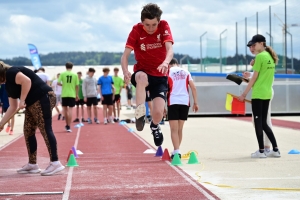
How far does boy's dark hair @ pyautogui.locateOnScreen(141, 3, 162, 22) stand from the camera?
7965 mm

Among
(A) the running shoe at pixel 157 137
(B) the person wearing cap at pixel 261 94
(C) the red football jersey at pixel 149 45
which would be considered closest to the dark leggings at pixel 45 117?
(A) the running shoe at pixel 157 137

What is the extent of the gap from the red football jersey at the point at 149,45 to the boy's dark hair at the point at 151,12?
21 centimetres

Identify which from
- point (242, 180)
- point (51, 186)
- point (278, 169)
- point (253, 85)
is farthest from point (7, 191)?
point (253, 85)

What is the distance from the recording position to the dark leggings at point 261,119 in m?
11.2

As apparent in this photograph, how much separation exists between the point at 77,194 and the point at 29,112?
2.57 metres

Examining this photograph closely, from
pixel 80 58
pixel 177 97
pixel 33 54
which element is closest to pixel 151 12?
Answer: pixel 177 97

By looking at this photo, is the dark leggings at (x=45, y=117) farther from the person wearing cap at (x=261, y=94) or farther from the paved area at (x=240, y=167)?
the person wearing cap at (x=261, y=94)

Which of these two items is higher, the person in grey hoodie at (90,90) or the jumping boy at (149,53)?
the jumping boy at (149,53)

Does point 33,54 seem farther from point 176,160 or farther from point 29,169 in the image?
point 29,169

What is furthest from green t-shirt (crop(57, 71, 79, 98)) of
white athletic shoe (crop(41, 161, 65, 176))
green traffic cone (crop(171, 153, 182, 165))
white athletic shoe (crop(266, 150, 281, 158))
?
white athletic shoe (crop(41, 161, 65, 176))

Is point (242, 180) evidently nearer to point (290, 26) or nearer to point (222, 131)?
point (222, 131)

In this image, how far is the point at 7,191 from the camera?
7535mm

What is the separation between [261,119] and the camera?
11.3 m

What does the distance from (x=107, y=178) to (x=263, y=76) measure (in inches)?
154
